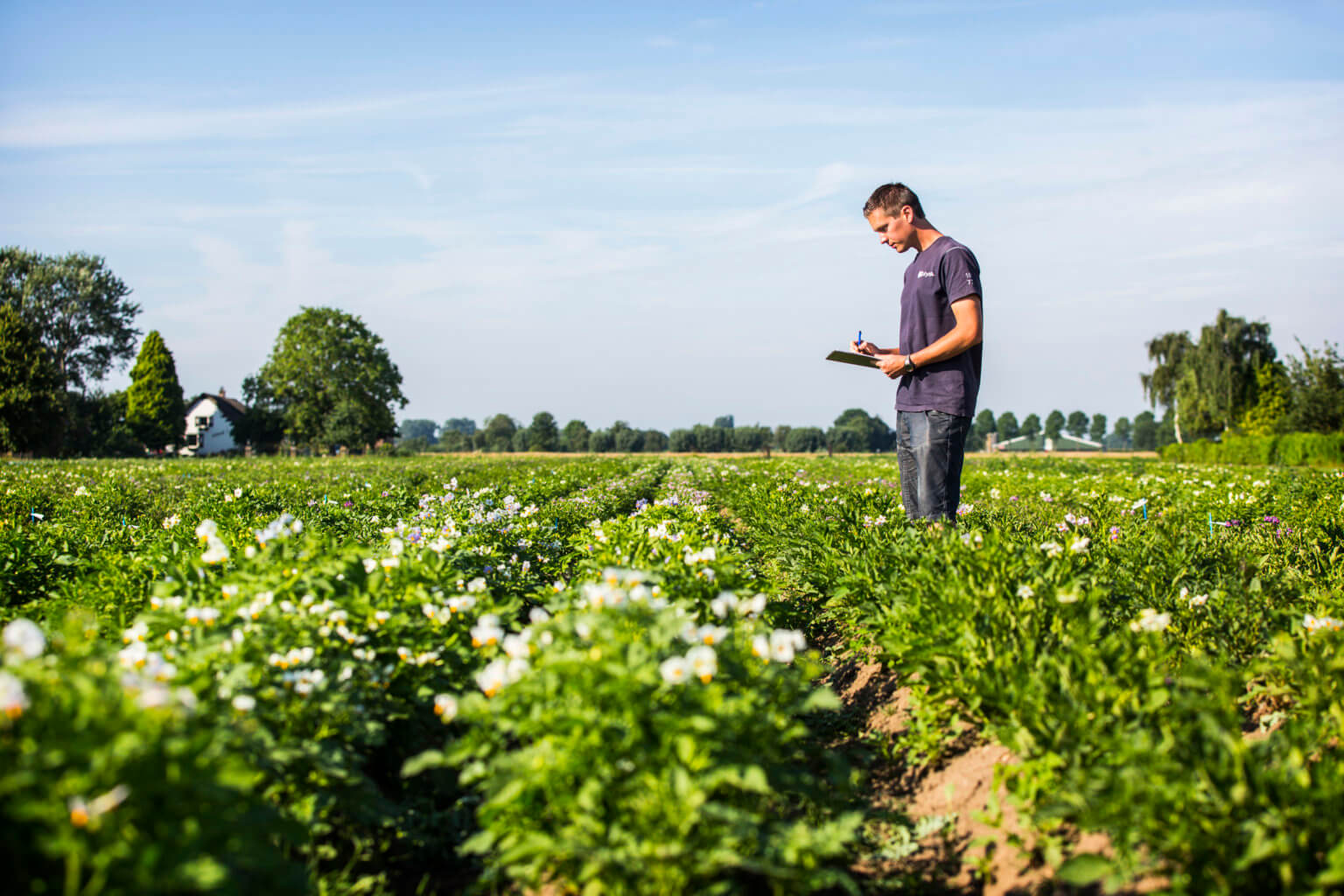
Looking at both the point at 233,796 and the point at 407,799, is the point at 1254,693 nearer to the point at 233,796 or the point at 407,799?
the point at 407,799

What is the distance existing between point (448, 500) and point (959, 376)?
14.1 feet

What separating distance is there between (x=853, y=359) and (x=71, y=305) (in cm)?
6023

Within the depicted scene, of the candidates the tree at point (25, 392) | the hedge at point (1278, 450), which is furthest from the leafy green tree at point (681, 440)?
the tree at point (25, 392)

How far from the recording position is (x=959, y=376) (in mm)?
5129

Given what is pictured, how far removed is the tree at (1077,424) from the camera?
172m

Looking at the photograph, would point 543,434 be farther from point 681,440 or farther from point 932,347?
point 932,347

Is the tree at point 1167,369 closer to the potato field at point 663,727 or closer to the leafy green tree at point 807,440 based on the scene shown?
the leafy green tree at point 807,440

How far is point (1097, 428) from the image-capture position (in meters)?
172

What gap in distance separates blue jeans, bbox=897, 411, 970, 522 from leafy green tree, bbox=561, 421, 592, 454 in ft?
226

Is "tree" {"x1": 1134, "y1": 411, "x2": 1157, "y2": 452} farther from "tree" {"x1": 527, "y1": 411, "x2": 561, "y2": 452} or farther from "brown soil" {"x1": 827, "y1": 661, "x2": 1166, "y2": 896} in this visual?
"brown soil" {"x1": 827, "y1": 661, "x2": 1166, "y2": 896}

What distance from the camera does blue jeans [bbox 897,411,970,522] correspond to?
5.17m

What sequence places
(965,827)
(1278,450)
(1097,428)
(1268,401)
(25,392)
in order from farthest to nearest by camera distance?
(1097,428), (1268,401), (25,392), (1278,450), (965,827)

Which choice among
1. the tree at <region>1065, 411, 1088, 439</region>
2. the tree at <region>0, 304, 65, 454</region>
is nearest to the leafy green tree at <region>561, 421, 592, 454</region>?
the tree at <region>0, 304, 65, 454</region>

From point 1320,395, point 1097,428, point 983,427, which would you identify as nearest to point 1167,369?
point 1320,395
